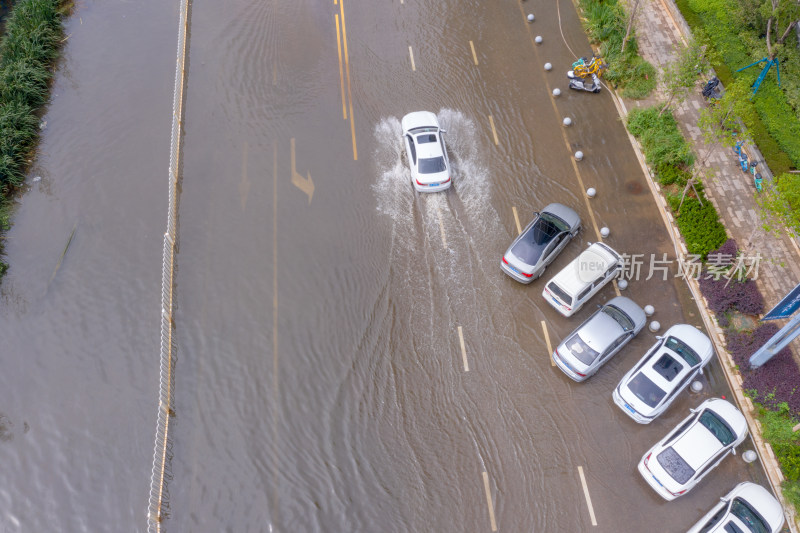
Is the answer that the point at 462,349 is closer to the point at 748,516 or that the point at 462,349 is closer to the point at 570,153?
the point at 748,516

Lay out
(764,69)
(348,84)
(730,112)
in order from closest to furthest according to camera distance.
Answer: (730,112) → (764,69) → (348,84)

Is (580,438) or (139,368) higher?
(139,368)

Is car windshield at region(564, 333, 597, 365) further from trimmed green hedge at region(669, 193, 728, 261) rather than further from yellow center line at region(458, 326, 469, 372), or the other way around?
trimmed green hedge at region(669, 193, 728, 261)

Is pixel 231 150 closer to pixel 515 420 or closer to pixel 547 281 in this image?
pixel 547 281

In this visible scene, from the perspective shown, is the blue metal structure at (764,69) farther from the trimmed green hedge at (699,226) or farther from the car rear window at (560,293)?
the car rear window at (560,293)

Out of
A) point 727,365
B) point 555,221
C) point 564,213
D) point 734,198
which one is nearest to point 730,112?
point 734,198

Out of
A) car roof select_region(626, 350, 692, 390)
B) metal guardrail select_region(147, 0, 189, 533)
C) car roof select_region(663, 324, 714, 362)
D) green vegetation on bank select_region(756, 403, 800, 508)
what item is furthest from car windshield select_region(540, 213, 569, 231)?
metal guardrail select_region(147, 0, 189, 533)

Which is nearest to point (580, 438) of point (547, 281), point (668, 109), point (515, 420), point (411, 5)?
point (515, 420)
